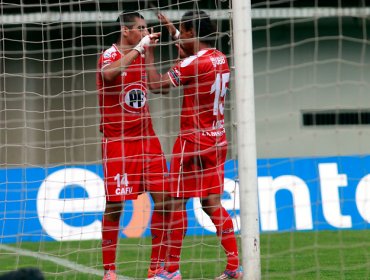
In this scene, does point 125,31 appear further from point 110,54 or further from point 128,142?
point 128,142

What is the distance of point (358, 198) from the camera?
1223 centimetres

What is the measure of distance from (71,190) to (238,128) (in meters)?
5.47

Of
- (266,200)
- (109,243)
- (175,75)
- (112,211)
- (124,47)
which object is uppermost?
(124,47)

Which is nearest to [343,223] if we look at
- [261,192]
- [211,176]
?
[261,192]

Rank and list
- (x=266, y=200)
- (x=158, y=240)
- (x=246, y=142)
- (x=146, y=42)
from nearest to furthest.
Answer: (x=246, y=142)
(x=146, y=42)
(x=158, y=240)
(x=266, y=200)

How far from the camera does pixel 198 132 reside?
297 inches

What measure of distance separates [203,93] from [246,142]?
97cm

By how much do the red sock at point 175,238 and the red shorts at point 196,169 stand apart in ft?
0.56

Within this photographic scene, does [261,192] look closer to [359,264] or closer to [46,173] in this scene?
[46,173]

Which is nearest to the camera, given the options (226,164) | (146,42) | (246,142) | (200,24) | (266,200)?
(246,142)

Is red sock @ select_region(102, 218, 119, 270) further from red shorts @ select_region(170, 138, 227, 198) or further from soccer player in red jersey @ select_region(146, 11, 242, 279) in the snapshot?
red shorts @ select_region(170, 138, 227, 198)

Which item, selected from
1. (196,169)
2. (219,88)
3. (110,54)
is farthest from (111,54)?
(196,169)

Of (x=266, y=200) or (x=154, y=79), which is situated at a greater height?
(x=154, y=79)

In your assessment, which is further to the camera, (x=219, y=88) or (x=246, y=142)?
(x=219, y=88)
